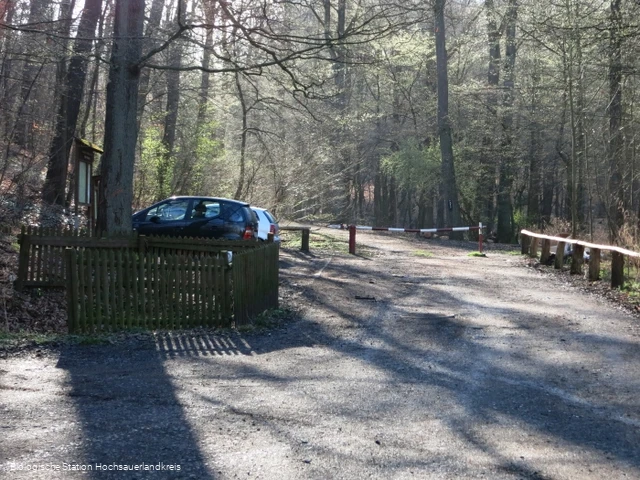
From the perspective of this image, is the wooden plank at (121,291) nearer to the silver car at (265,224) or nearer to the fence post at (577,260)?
the silver car at (265,224)

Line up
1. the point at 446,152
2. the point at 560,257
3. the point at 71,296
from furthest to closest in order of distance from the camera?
the point at 446,152, the point at 560,257, the point at 71,296

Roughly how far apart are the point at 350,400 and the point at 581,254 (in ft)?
39.2

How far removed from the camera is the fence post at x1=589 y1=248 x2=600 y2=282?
15.2 m

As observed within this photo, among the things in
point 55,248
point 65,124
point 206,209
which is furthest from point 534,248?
point 55,248

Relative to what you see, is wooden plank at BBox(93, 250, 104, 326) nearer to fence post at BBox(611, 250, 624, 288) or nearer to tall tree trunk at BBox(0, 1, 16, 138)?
tall tree trunk at BBox(0, 1, 16, 138)

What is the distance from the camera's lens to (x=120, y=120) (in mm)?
13117

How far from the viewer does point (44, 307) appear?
12.4 m

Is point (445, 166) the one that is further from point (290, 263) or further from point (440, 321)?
point (440, 321)

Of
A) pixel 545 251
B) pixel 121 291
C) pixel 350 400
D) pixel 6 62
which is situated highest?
pixel 6 62

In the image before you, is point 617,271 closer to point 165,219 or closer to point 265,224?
point 265,224

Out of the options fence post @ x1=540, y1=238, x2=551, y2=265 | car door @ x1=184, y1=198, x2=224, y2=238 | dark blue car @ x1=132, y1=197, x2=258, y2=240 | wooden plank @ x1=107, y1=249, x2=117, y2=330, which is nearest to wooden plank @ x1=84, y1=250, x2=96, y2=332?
wooden plank @ x1=107, y1=249, x2=117, y2=330

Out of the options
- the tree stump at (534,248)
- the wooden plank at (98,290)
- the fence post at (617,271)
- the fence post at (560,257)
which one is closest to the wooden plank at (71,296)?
the wooden plank at (98,290)

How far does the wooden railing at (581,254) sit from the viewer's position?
1384 centimetres

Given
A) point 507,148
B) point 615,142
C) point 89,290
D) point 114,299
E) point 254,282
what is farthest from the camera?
point 507,148
